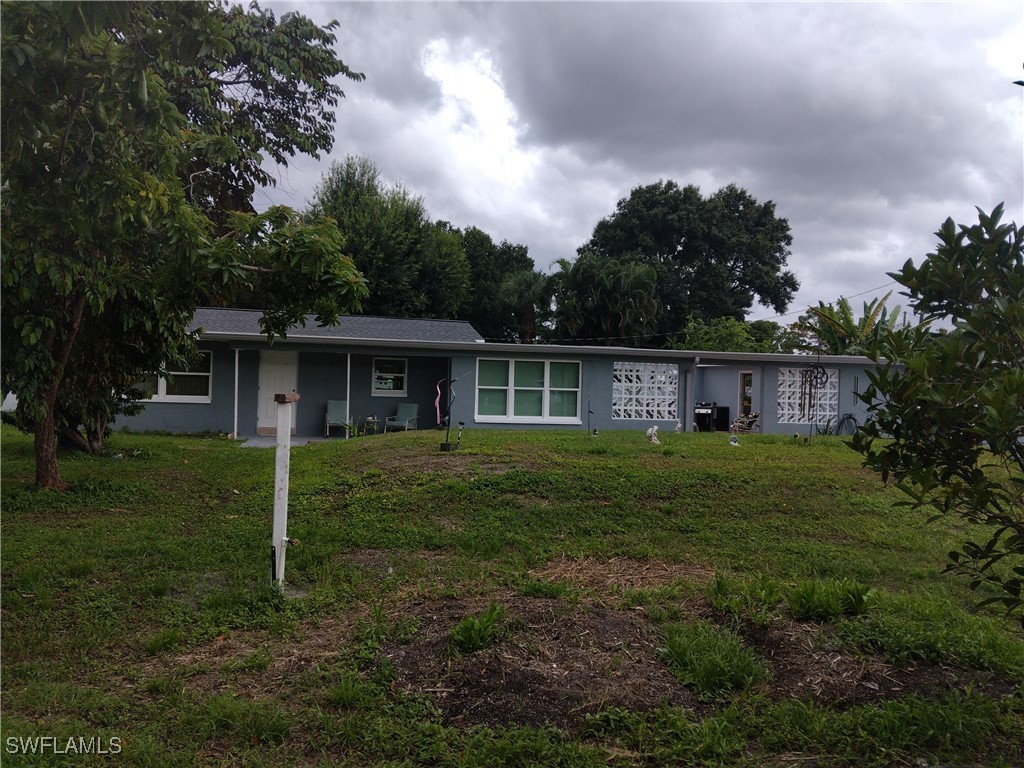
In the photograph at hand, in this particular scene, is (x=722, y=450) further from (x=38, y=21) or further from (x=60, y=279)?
(x=38, y=21)

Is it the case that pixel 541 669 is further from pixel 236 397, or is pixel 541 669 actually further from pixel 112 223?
pixel 236 397

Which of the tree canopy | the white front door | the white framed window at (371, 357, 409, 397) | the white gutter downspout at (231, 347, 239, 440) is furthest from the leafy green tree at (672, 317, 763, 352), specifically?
the white gutter downspout at (231, 347, 239, 440)

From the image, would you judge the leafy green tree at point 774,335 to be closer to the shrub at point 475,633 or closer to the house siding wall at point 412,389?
the house siding wall at point 412,389

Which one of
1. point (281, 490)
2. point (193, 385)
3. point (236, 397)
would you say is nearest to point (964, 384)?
point (281, 490)

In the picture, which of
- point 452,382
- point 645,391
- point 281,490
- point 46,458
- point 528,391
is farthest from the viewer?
point 645,391

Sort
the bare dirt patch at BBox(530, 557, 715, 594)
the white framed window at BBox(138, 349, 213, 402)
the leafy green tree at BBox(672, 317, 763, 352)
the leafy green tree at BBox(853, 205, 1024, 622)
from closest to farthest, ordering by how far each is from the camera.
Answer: the leafy green tree at BBox(853, 205, 1024, 622) → the bare dirt patch at BBox(530, 557, 715, 594) → the white framed window at BBox(138, 349, 213, 402) → the leafy green tree at BBox(672, 317, 763, 352)

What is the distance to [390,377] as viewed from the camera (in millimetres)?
18250

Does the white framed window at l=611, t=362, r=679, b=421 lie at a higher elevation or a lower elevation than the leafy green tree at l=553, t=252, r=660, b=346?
lower

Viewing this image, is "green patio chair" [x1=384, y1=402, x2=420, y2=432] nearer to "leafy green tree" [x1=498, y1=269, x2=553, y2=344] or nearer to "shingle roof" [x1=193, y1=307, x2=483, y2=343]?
"shingle roof" [x1=193, y1=307, x2=483, y2=343]

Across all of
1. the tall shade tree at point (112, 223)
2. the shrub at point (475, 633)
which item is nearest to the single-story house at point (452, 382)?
the tall shade tree at point (112, 223)

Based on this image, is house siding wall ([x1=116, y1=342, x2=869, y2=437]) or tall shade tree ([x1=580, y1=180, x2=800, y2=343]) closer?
house siding wall ([x1=116, y1=342, x2=869, y2=437])

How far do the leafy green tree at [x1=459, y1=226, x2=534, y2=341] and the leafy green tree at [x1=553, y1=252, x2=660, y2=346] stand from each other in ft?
13.6

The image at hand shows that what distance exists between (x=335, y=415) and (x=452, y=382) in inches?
113

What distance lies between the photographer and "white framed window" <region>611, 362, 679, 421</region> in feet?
59.3
